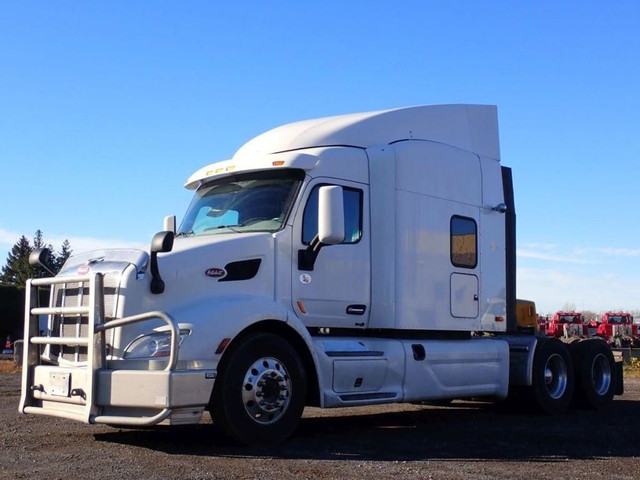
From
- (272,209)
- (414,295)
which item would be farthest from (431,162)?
(272,209)

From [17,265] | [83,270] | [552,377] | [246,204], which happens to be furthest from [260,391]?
[17,265]

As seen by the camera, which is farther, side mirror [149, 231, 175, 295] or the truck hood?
the truck hood

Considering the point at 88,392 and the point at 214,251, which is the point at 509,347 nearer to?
the point at 214,251

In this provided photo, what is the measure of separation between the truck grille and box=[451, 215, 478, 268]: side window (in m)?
4.63

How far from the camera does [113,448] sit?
8055mm

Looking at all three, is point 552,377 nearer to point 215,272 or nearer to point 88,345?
point 215,272

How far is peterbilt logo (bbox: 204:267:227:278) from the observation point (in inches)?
330

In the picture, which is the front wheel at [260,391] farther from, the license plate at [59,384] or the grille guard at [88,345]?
the license plate at [59,384]

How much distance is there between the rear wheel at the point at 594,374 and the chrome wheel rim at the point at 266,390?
20.0 feet

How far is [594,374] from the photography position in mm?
13047

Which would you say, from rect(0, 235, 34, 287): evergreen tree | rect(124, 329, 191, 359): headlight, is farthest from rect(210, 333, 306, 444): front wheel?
rect(0, 235, 34, 287): evergreen tree

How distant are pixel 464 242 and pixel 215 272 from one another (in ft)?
13.2

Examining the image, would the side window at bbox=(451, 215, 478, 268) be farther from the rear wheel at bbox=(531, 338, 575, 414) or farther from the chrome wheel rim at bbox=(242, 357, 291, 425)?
the chrome wheel rim at bbox=(242, 357, 291, 425)

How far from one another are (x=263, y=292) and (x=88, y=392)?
1996mm
